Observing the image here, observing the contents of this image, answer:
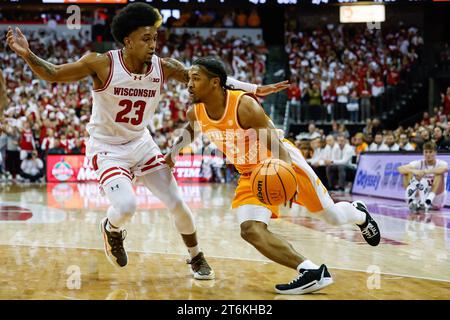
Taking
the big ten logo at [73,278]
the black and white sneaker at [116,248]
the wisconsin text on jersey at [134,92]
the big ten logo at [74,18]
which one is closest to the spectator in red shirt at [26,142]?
the big ten logo at [74,18]

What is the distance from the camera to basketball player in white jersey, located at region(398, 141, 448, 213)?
11344 mm

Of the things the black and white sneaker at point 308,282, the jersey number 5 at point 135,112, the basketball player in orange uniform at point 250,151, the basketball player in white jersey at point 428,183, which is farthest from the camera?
the basketball player in white jersey at point 428,183

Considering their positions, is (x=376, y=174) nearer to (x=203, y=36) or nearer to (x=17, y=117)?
(x=17, y=117)

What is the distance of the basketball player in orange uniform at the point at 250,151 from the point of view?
4.86 metres

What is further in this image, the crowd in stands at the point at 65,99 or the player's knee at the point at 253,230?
the crowd in stands at the point at 65,99

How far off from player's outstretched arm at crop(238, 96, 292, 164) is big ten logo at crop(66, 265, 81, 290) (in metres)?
1.71

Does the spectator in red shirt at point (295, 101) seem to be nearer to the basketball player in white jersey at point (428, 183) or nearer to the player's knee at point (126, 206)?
the basketball player in white jersey at point (428, 183)

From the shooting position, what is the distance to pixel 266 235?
4.93 meters

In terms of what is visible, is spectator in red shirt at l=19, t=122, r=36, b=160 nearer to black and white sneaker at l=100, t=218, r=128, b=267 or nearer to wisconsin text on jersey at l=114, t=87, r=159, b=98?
black and white sneaker at l=100, t=218, r=128, b=267

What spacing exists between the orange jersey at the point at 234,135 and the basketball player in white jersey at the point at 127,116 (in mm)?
530

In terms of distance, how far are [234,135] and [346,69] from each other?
19421 mm

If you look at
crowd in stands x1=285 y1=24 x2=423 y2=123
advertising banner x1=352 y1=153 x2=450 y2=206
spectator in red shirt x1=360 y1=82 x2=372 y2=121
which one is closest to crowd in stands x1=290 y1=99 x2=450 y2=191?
advertising banner x1=352 y1=153 x2=450 y2=206

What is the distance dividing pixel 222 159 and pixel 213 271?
13128 millimetres
